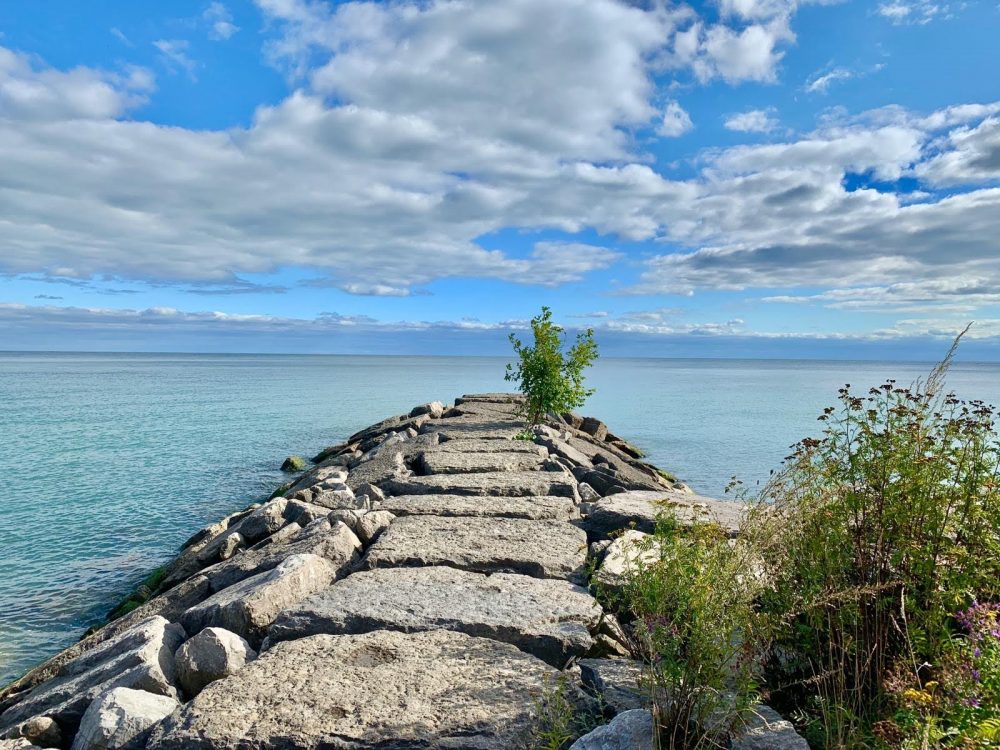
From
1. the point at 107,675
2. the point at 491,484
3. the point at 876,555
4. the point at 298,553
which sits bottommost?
the point at 107,675

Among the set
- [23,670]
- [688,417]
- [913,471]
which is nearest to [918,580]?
[913,471]

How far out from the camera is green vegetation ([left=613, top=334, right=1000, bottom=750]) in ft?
9.50

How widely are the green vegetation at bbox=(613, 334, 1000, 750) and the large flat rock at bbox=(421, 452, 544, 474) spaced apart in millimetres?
5149

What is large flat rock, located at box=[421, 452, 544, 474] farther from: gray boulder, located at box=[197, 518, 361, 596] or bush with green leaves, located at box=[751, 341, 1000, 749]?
bush with green leaves, located at box=[751, 341, 1000, 749]

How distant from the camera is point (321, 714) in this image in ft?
10.6

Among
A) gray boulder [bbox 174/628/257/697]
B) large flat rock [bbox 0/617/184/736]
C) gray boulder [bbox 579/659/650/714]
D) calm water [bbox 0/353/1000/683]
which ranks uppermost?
gray boulder [bbox 579/659/650/714]

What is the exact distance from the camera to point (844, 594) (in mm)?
2838

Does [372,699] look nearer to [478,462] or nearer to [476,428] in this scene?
[478,462]

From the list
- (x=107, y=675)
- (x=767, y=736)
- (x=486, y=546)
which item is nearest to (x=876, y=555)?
(x=767, y=736)

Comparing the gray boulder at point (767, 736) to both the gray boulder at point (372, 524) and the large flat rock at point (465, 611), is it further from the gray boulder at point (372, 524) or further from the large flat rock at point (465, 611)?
the gray boulder at point (372, 524)

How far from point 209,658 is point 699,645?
9.12 feet

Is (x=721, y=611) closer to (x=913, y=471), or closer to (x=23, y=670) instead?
(x=913, y=471)

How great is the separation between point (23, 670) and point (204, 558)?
1.90 m

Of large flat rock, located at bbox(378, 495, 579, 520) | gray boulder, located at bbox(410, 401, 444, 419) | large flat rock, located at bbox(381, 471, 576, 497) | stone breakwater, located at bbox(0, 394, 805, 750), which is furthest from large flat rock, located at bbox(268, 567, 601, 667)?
gray boulder, located at bbox(410, 401, 444, 419)
